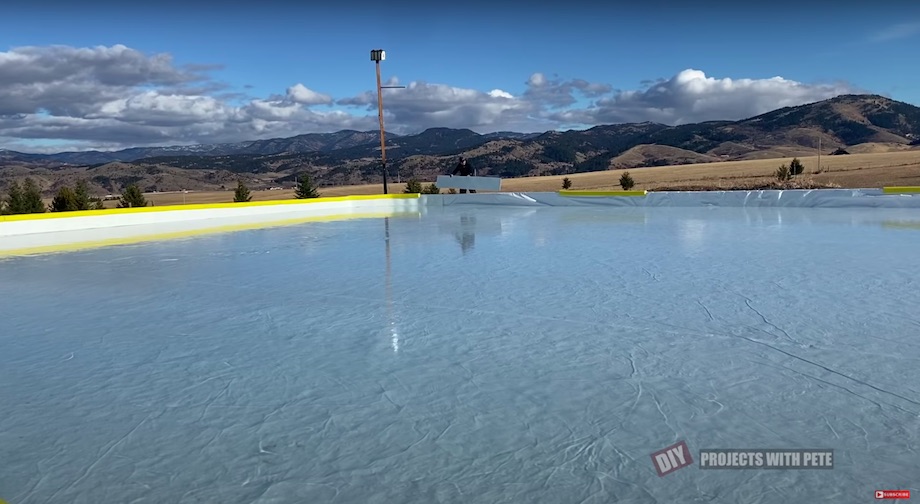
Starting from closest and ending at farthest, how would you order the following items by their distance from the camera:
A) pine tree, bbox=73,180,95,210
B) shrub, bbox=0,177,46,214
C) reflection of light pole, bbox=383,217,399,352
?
reflection of light pole, bbox=383,217,399,352, pine tree, bbox=73,180,95,210, shrub, bbox=0,177,46,214

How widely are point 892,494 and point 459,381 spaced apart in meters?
2.22

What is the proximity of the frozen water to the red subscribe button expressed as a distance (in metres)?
0.05

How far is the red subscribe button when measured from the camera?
2414mm

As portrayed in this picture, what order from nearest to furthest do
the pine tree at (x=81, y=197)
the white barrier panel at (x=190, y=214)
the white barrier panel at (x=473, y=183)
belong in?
the white barrier panel at (x=190, y=214)
the white barrier panel at (x=473, y=183)
the pine tree at (x=81, y=197)

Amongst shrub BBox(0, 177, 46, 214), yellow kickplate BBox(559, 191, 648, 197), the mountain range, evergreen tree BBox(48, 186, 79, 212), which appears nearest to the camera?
yellow kickplate BBox(559, 191, 648, 197)

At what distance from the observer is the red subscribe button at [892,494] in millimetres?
2414

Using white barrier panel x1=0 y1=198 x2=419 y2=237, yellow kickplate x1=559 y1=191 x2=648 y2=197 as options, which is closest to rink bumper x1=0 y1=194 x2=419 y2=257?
white barrier panel x1=0 y1=198 x2=419 y2=237

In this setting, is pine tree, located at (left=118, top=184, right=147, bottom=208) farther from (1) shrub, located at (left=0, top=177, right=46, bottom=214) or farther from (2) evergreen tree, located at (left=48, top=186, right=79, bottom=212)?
(1) shrub, located at (left=0, top=177, right=46, bottom=214)

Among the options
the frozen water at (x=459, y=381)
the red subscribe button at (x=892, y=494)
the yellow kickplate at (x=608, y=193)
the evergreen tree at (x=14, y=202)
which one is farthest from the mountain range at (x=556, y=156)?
the red subscribe button at (x=892, y=494)

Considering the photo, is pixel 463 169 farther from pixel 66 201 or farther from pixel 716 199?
pixel 66 201

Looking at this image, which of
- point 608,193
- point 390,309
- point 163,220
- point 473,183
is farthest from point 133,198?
point 390,309

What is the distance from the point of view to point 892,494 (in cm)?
243

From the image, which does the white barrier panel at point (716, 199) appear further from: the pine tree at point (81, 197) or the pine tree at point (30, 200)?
the pine tree at point (30, 200)

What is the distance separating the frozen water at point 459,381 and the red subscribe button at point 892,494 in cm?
5
